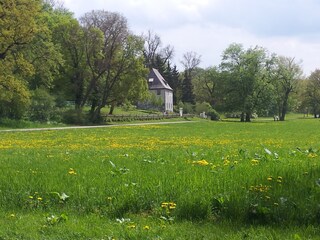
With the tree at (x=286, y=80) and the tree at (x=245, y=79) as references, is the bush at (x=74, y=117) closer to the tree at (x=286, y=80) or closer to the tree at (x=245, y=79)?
the tree at (x=245, y=79)

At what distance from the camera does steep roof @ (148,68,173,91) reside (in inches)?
4429

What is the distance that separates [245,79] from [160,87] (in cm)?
3276

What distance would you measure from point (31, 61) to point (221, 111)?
55805 mm

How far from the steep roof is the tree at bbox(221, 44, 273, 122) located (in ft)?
83.4

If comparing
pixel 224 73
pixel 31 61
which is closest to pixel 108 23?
pixel 31 61

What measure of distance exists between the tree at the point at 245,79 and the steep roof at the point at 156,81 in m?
25.4

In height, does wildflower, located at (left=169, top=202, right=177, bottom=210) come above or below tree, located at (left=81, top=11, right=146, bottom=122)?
below

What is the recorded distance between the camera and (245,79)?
282 ft

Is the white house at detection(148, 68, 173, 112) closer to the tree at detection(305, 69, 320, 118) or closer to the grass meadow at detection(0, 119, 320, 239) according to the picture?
the tree at detection(305, 69, 320, 118)

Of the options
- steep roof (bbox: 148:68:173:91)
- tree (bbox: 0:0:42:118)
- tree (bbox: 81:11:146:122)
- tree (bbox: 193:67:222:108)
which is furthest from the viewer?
tree (bbox: 193:67:222:108)

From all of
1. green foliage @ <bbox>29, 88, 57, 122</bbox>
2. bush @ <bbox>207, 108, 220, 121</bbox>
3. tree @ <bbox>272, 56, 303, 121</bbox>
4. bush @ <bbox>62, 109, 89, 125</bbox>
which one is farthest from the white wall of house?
green foliage @ <bbox>29, 88, 57, 122</bbox>

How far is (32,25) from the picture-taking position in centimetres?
4022

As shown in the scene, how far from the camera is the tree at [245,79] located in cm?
8600

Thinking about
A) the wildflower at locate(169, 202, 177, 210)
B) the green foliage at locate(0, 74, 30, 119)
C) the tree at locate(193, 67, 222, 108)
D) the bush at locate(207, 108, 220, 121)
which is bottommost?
the bush at locate(207, 108, 220, 121)
